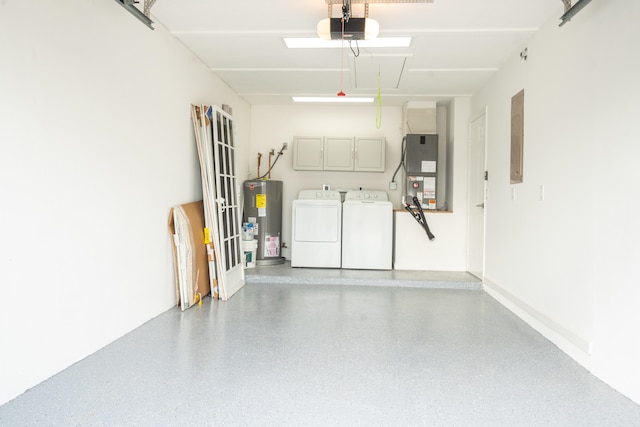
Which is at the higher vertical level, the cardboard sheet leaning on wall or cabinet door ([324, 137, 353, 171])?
cabinet door ([324, 137, 353, 171])

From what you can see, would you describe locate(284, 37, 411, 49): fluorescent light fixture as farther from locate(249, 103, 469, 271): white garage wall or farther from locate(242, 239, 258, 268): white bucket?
locate(242, 239, 258, 268): white bucket

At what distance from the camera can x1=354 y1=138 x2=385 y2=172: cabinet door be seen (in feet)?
20.7

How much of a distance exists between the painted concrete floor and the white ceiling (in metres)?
2.50

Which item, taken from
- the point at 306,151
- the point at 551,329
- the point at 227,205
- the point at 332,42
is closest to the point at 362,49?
the point at 332,42

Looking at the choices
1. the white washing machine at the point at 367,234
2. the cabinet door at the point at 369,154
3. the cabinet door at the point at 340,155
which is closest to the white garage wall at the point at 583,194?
the white washing machine at the point at 367,234

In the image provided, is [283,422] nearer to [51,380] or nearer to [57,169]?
[51,380]

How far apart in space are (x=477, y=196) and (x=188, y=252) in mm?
3564

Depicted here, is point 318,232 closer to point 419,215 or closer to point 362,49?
point 419,215

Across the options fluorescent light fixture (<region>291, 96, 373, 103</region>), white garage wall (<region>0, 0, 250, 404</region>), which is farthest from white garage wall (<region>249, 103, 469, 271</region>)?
white garage wall (<region>0, 0, 250, 404</region>)

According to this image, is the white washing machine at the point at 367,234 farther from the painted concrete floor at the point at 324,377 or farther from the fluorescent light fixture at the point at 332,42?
the fluorescent light fixture at the point at 332,42

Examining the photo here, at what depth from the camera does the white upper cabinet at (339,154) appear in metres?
6.31

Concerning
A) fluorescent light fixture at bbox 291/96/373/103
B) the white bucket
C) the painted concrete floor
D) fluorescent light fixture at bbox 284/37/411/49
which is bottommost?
the painted concrete floor

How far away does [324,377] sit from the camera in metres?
2.43

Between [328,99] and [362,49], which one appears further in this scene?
[328,99]
